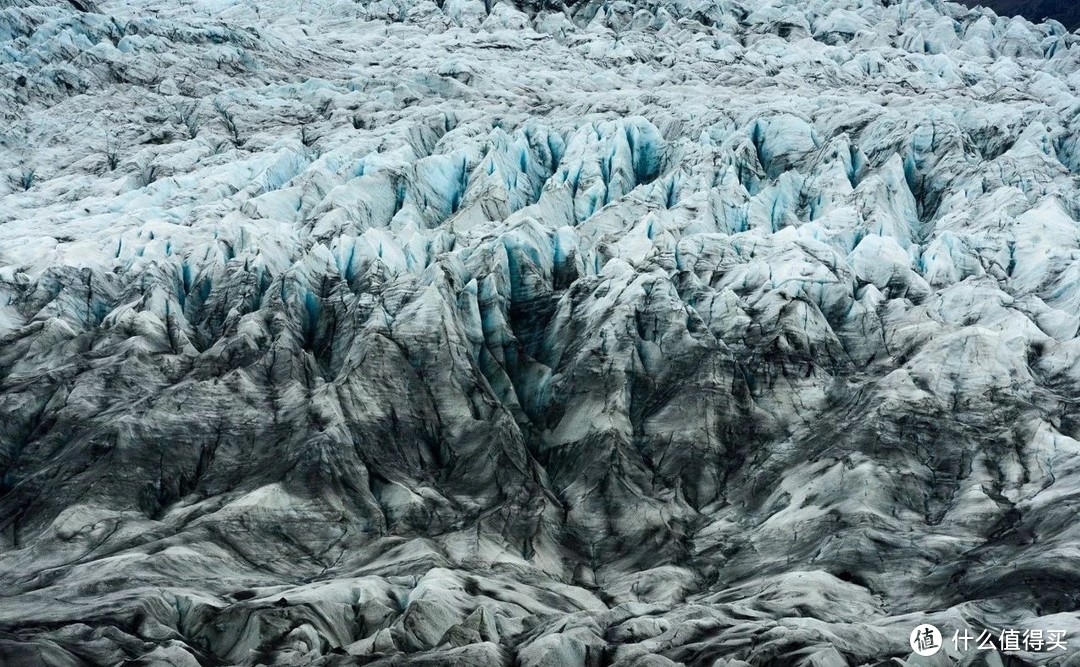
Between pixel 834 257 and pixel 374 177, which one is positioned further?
pixel 374 177

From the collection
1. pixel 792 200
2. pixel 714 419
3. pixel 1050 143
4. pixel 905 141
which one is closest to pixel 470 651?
pixel 714 419

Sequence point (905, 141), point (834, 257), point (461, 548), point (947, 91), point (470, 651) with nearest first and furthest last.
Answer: point (470, 651)
point (461, 548)
point (834, 257)
point (905, 141)
point (947, 91)

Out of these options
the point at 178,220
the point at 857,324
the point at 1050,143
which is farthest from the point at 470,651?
the point at 1050,143

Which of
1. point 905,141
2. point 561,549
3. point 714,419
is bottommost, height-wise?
point 561,549

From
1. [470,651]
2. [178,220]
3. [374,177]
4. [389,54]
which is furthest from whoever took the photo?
[389,54]

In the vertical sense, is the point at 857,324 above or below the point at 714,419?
above

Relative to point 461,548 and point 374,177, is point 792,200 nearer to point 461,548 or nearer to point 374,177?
point 374,177
